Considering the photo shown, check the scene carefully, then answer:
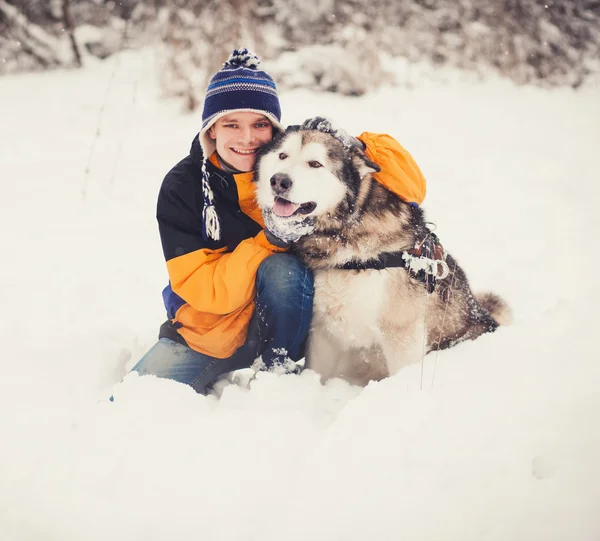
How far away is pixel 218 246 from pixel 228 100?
0.61m

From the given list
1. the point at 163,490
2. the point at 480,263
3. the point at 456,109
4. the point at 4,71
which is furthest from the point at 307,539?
the point at 4,71

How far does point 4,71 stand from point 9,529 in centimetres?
640

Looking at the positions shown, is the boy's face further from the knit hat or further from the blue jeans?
the blue jeans

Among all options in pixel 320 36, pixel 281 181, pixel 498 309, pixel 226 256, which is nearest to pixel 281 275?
pixel 226 256

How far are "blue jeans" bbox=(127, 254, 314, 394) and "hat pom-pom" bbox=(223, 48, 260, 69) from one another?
0.84 metres

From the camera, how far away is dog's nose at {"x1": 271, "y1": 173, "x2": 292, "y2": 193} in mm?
1627

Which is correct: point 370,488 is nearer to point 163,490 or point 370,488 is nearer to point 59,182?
point 163,490

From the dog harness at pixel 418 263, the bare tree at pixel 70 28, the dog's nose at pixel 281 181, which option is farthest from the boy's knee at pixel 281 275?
the bare tree at pixel 70 28

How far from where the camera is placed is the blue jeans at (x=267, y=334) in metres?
1.81

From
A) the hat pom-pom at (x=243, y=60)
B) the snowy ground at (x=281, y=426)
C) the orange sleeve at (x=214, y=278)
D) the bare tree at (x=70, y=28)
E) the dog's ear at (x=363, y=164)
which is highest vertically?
the bare tree at (x=70, y=28)

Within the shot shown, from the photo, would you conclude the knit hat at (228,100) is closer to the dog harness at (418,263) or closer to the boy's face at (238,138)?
the boy's face at (238,138)

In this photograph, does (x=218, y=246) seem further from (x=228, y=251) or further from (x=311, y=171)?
(x=311, y=171)

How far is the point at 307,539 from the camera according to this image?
3.43ft

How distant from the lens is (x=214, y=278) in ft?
5.73
